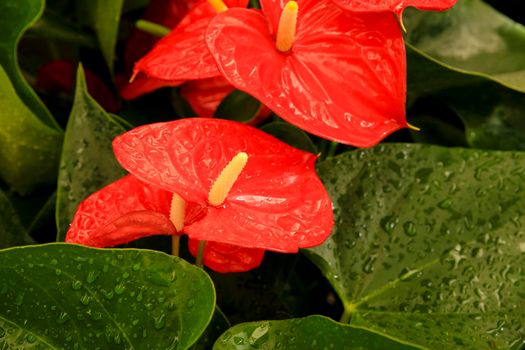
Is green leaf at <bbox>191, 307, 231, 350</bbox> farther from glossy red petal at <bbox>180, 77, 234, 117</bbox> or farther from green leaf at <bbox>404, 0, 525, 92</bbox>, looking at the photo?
green leaf at <bbox>404, 0, 525, 92</bbox>

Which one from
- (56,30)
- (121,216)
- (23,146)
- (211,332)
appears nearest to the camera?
(121,216)

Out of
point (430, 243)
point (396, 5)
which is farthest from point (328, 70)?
point (430, 243)

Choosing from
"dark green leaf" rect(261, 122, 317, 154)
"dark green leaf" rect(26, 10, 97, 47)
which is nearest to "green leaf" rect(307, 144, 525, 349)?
"dark green leaf" rect(261, 122, 317, 154)

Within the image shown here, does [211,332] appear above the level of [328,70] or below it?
below

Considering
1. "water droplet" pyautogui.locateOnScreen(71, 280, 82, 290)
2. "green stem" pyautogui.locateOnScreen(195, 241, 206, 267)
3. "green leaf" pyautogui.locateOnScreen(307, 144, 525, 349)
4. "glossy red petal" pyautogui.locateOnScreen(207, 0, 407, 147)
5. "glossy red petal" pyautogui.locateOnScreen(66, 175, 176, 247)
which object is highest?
"glossy red petal" pyautogui.locateOnScreen(207, 0, 407, 147)

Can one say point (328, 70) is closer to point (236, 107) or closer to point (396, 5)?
point (396, 5)

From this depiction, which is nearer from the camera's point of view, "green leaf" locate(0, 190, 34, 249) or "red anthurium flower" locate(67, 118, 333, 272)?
"red anthurium flower" locate(67, 118, 333, 272)

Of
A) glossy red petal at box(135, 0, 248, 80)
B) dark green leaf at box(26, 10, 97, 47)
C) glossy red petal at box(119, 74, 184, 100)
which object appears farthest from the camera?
dark green leaf at box(26, 10, 97, 47)
